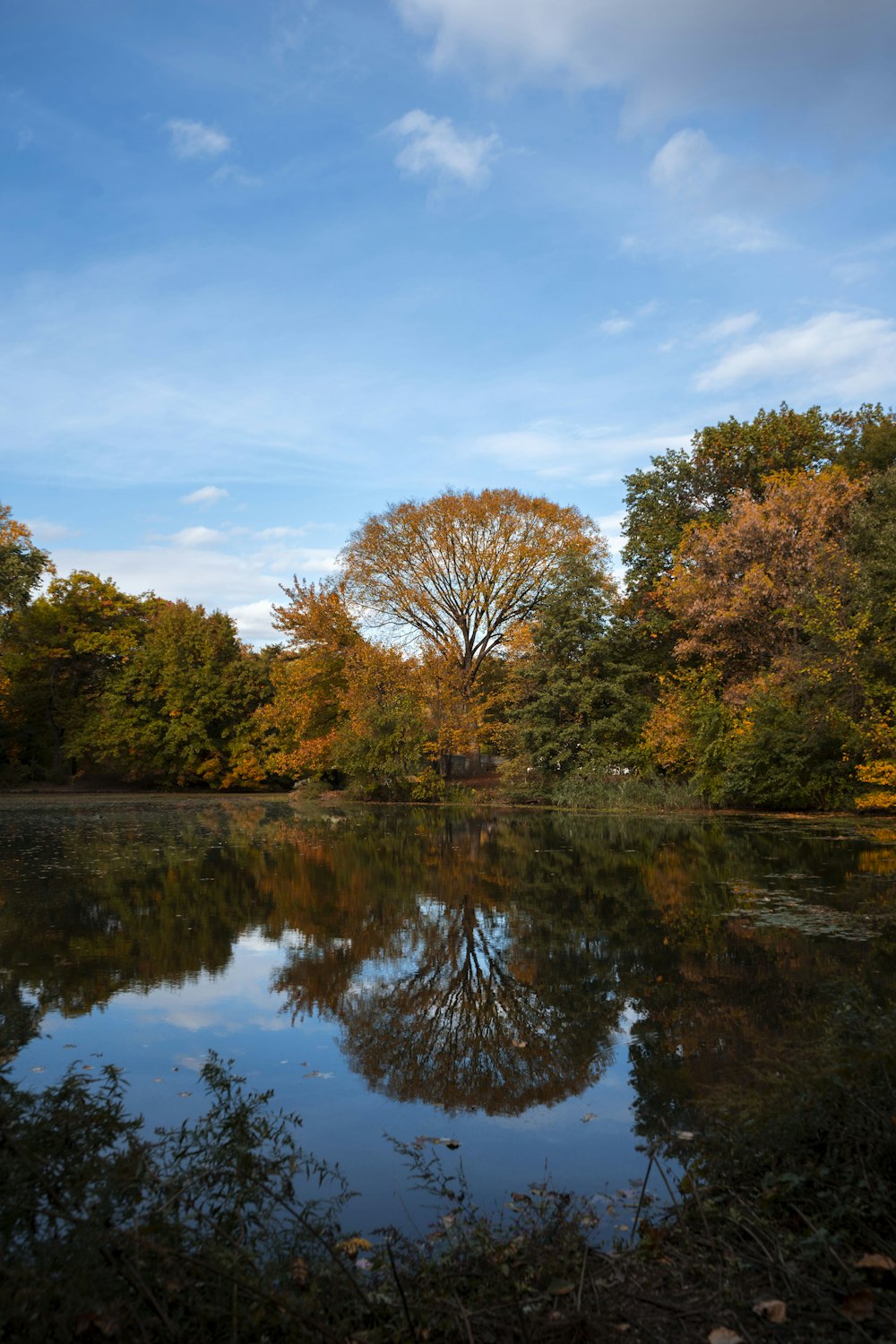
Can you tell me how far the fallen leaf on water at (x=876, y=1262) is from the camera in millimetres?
3133

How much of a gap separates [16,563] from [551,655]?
64.9 feet

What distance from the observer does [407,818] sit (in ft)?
94.0

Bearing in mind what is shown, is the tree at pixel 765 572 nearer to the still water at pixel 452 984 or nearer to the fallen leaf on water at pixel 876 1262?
the still water at pixel 452 984

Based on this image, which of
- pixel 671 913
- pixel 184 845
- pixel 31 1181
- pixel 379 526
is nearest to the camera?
pixel 31 1181

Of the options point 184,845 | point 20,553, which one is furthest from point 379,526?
point 184,845

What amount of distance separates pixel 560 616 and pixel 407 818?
9683mm

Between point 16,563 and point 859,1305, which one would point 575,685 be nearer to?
point 16,563

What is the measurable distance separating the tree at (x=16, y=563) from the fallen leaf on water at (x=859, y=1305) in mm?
34404

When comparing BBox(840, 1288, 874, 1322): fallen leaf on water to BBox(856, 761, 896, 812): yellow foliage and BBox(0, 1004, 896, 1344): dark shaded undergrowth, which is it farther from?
BBox(856, 761, 896, 812): yellow foliage

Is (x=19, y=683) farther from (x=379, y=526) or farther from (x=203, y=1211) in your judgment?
(x=203, y=1211)

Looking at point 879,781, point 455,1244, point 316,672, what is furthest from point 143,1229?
point 316,672

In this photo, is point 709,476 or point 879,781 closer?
point 879,781

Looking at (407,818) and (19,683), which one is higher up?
(19,683)

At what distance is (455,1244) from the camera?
3.68 metres
